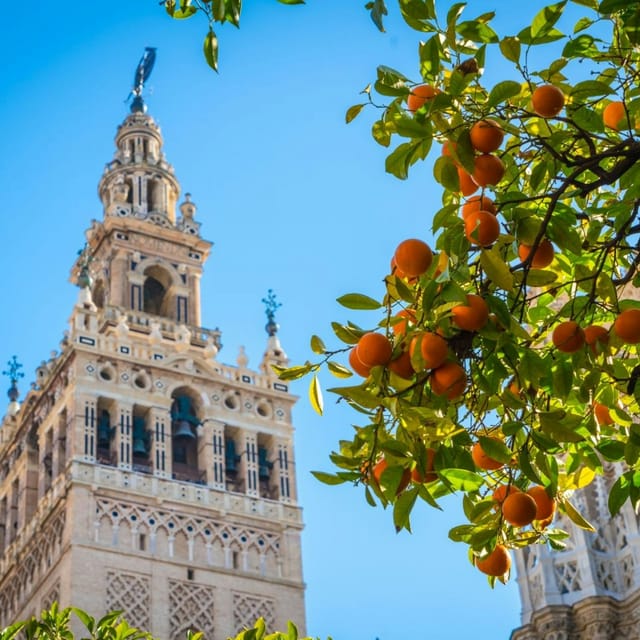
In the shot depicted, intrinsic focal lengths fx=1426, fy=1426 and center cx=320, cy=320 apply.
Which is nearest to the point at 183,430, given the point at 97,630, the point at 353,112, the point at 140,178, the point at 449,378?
the point at 140,178

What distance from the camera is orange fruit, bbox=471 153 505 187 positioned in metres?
5.31

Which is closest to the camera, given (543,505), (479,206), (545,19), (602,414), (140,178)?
(479,206)

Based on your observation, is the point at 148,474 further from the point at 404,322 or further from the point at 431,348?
the point at 431,348

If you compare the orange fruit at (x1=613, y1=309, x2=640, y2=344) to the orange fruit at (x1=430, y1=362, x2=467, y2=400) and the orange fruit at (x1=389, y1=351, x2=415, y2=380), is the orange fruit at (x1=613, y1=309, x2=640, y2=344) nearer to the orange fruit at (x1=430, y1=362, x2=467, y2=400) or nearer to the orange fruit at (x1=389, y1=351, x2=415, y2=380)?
the orange fruit at (x1=430, y1=362, x2=467, y2=400)

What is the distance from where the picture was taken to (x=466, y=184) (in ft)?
18.1

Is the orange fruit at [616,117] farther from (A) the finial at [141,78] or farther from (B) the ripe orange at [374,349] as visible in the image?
(A) the finial at [141,78]

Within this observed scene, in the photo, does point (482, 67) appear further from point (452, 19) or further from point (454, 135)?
point (454, 135)

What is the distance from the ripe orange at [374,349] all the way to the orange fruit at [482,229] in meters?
0.49

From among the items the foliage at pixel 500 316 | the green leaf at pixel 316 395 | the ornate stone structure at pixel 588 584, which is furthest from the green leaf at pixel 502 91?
the ornate stone structure at pixel 588 584

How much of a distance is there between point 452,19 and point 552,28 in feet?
1.39

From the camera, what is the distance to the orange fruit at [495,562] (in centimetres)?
561

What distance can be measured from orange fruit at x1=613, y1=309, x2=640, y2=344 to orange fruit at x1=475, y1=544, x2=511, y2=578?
105cm

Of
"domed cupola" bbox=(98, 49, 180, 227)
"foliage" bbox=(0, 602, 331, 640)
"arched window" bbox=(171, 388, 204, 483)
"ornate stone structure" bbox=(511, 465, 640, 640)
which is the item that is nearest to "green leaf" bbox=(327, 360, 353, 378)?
"foliage" bbox=(0, 602, 331, 640)

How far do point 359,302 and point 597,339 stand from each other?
0.92 m
